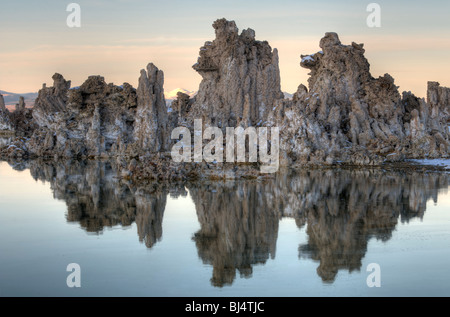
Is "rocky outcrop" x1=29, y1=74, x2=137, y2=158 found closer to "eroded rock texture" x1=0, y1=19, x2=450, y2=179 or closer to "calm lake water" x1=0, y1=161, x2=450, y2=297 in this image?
"eroded rock texture" x1=0, y1=19, x2=450, y2=179

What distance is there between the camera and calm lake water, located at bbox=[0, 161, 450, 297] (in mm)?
12156

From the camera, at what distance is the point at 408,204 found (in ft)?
76.6

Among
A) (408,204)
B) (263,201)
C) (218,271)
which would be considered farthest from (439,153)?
(218,271)

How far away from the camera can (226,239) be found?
54.0ft

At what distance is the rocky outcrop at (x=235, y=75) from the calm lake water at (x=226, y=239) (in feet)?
104

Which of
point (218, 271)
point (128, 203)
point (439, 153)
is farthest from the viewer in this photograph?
point (439, 153)

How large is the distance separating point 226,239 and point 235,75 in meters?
45.8

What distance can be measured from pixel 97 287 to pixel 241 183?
1861cm

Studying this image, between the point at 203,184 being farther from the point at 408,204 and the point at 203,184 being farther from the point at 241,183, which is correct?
the point at 408,204

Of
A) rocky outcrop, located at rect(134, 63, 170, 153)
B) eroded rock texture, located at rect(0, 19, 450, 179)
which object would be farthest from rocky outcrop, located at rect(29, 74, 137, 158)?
rocky outcrop, located at rect(134, 63, 170, 153)

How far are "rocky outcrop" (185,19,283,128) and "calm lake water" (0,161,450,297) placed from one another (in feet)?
104

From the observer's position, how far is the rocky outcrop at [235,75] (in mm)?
60500

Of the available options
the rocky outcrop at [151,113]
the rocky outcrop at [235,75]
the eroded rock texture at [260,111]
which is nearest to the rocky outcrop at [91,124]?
the eroded rock texture at [260,111]

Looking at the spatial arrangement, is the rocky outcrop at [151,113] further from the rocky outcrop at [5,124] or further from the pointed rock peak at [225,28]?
the rocky outcrop at [5,124]
